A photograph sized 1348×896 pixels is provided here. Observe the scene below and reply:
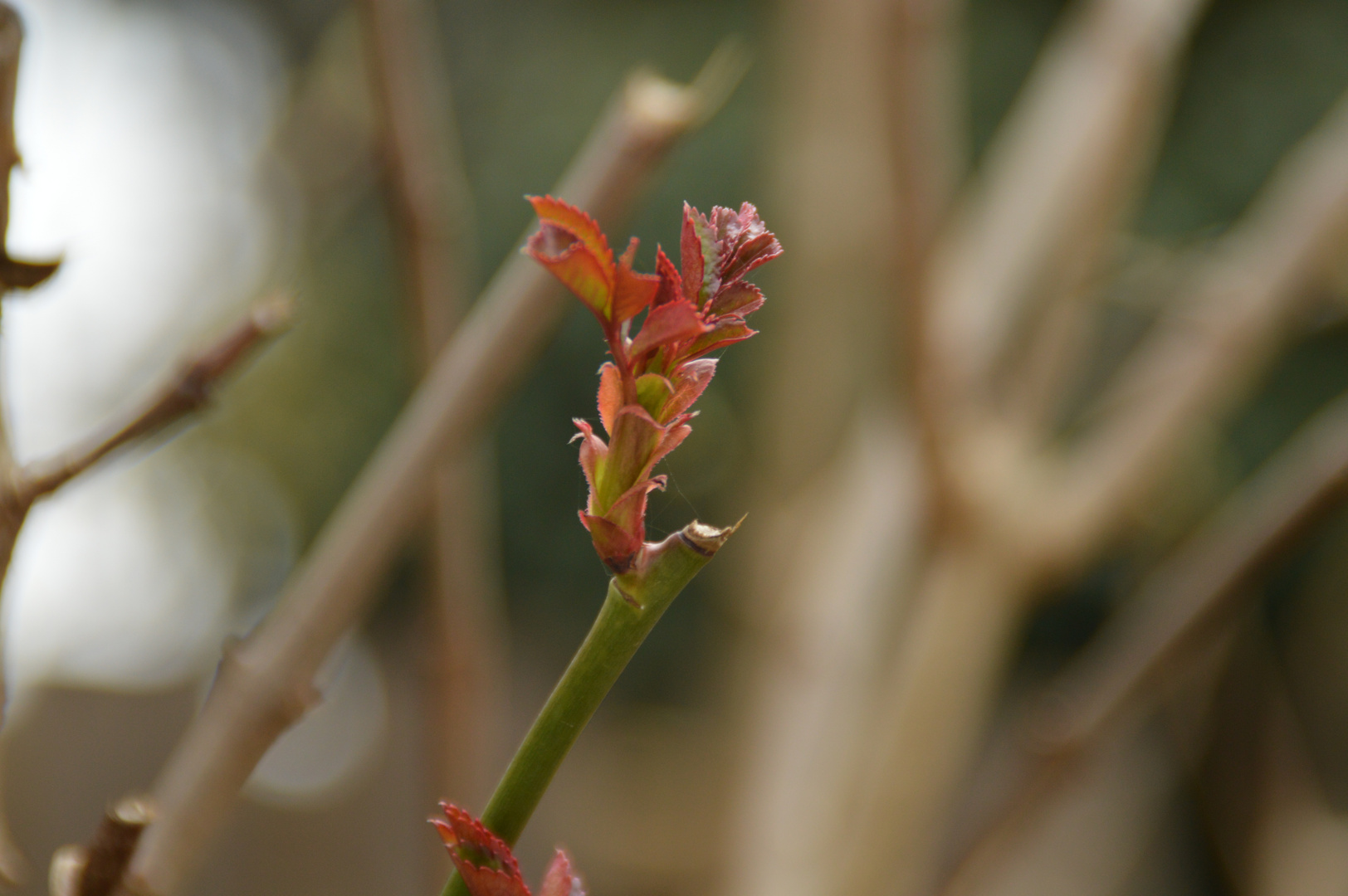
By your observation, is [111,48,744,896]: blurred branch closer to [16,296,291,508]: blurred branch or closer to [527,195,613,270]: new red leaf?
[16,296,291,508]: blurred branch

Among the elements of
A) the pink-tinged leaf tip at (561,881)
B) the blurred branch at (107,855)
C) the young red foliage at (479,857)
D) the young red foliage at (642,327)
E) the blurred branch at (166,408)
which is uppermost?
the young red foliage at (642,327)

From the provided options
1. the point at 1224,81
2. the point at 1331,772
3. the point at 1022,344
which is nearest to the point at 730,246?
the point at 1022,344

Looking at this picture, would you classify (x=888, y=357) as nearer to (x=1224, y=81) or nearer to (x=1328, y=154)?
Result: (x=1328, y=154)

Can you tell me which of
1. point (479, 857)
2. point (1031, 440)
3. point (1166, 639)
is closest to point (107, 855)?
point (479, 857)

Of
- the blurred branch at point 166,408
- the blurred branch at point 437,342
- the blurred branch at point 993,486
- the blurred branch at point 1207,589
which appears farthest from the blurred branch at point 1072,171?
the blurred branch at point 166,408

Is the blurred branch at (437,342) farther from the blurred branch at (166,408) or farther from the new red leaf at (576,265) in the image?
the new red leaf at (576,265)

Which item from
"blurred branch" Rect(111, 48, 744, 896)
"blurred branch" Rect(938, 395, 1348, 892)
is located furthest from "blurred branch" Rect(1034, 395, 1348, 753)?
"blurred branch" Rect(111, 48, 744, 896)
